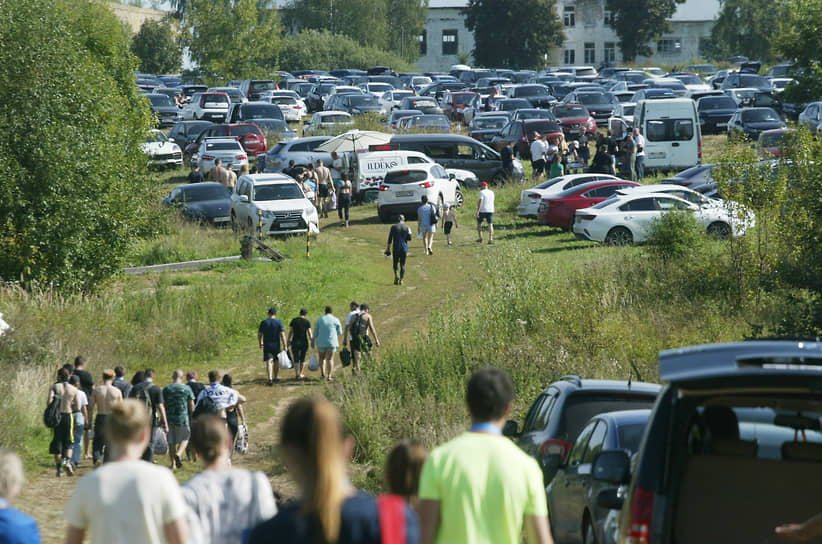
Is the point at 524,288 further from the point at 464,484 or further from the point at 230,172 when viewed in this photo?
Answer: the point at 230,172

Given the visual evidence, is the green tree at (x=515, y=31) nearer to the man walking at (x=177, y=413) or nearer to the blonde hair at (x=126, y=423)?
the man walking at (x=177, y=413)

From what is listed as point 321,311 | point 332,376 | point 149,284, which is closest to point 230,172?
point 149,284

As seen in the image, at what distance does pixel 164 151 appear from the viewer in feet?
147

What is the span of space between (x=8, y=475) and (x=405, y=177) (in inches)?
1083

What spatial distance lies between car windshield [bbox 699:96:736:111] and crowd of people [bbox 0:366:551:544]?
144 feet

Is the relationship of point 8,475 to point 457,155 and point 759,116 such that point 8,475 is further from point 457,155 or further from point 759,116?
point 759,116

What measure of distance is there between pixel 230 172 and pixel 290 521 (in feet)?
109

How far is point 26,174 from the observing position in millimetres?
23781

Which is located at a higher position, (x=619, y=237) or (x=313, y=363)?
(x=619, y=237)

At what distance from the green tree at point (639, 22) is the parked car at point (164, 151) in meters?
54.9

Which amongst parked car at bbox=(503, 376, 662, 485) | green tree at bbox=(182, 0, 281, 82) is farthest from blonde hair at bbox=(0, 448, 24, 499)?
green tree at bbox=(182, 0, 281, 82)

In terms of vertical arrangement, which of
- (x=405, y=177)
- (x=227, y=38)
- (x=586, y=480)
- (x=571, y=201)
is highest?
(x=227, y=38)

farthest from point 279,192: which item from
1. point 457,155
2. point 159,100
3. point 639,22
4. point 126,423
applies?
point 639,22

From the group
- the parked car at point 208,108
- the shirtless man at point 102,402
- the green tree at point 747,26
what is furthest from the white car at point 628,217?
the green tree at point 747,26
